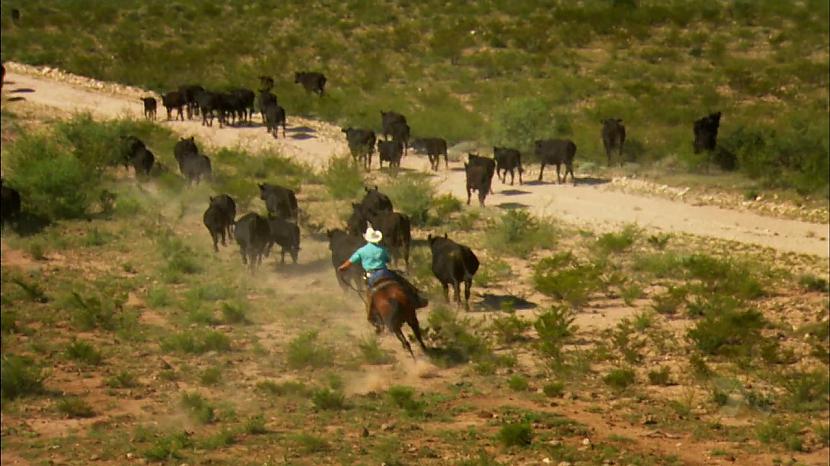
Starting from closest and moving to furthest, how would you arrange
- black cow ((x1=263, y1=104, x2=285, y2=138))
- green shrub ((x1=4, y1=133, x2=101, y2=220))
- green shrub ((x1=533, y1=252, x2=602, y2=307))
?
1. green shrub ((x1=533, y1=252, x2=602, y2=307))
2. green shrub ((x1=4, y1=133, x2=101, y2=220))
3. black cow ((x1=263, y1=104, x2=285, y2=138))

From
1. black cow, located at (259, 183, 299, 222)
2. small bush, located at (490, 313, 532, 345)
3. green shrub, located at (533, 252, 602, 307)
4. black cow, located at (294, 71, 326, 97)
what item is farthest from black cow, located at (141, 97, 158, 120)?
small bush, located at (490, 313, 532, 345)

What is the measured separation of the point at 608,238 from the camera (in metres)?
26.0

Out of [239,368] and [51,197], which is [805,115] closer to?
[51,197]

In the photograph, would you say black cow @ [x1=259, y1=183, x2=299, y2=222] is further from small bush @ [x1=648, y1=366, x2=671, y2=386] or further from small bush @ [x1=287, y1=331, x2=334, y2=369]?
small bush @ [x1=648, y1=366, x2=671, y2=386]

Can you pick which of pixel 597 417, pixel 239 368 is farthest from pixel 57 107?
pixel 597 417

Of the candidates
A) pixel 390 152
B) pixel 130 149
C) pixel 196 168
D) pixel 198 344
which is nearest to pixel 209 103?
pixel 130 149

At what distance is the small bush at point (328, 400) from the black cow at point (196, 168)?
14.4 meters

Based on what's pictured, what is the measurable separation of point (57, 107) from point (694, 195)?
20.6 metres

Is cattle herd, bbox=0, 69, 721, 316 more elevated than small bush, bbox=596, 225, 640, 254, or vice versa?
cattle herd, bbox=0, 69, 721, 316

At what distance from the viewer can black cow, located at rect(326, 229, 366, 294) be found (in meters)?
21.8

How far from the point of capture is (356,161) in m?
33.0

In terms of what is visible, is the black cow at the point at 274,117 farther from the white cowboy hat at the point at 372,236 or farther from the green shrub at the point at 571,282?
the white cowboy hat at the point at 372,236

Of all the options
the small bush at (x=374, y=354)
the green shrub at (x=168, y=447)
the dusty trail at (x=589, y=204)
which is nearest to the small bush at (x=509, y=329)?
the small bush at (x=374, y=354)

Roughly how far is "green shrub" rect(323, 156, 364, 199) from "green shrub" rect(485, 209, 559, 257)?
4.14 m
